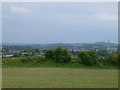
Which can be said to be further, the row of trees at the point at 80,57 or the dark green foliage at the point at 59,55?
the dark green foliage at the point at 59,55

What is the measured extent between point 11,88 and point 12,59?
288 centimetres

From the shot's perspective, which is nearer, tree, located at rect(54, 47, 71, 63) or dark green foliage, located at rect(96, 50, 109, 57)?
dark green foliage, located at rect(96, 50, 109, 57)

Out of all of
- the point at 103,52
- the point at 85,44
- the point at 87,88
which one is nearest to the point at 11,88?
the point at 87,88

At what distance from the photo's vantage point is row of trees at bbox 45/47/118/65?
6.40m

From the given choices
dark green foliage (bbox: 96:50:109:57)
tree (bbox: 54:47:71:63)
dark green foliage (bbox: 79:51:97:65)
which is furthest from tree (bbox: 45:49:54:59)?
dark green foliage (bbox: 96:50:109:57)

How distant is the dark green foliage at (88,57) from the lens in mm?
6415

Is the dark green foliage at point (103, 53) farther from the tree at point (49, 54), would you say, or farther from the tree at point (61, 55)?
the tree at point (49, 54)

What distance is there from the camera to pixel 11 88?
3770 mm

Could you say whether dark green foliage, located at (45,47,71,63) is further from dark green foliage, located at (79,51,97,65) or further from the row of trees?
dark green foliage, located at (79,51,97,65)

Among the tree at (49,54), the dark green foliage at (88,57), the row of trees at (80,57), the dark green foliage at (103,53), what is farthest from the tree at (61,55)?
the dark green foliage at (103,53)

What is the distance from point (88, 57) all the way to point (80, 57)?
269 mm

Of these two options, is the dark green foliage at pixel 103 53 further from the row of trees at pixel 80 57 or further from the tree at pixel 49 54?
the tree at pixel 49 54

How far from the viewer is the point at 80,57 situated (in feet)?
21.8

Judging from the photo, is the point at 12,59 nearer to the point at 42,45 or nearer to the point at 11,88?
the point at 42,45
